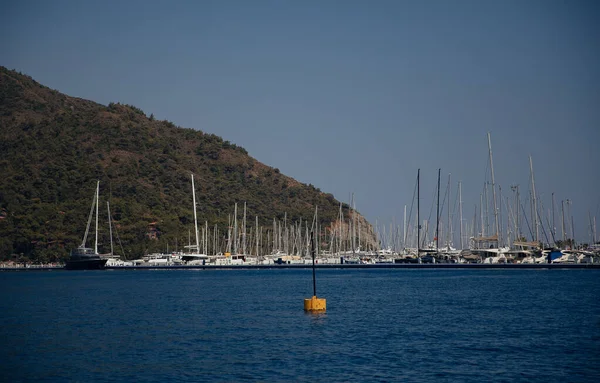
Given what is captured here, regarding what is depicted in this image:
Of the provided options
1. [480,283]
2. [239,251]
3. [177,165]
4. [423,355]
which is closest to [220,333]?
[423,355]

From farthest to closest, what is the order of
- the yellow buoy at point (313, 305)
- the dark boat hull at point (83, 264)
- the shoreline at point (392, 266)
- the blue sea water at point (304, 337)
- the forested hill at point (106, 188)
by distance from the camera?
the forested hill at point (106, 188) → the dark boat hull at point (83, 264) → the shoreline at point (392, 266) → the yellow buoy at point (313, 305) → the blue sea water at point (304, 337)

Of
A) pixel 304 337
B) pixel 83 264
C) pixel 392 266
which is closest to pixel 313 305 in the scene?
pixel 304 337

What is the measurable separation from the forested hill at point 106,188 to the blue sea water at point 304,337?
79078 millimetres

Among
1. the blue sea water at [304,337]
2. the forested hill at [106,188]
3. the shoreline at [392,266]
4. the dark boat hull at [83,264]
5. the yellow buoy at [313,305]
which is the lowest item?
the blue sea water at [304,337]

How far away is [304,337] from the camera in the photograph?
3888 cm

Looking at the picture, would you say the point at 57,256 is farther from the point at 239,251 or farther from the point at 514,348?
the point at 514,348

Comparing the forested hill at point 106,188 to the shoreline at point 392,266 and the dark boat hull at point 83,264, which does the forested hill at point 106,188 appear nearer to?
the dark boat hull at point 83,264

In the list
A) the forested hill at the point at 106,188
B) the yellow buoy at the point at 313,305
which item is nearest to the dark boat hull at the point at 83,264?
the forested hill at the point at 106,188

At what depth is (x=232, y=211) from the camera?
173125 millimetres

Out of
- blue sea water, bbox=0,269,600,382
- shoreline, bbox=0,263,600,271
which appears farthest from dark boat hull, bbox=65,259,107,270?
blue sea water, bbox=0,269,600,382

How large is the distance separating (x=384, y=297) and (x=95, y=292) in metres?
29.0

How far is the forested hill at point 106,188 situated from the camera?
143000 millimetres

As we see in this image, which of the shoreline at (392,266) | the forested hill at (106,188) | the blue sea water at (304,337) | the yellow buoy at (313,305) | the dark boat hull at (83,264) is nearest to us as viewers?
the blue sea water at (304,337)

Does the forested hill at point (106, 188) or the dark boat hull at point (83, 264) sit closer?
the dark boat hull at point (83, 264)
